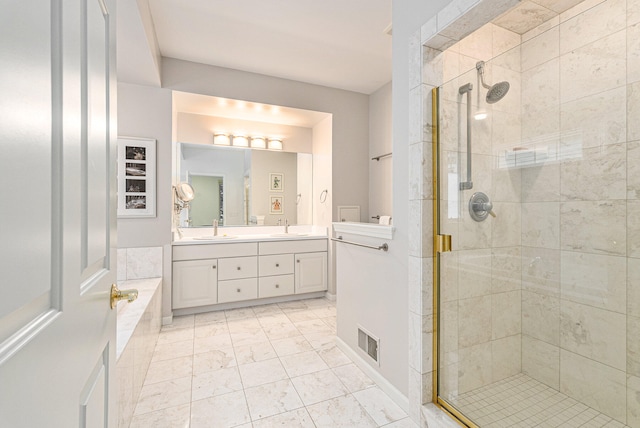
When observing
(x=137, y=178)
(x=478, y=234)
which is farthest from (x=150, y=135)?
(x=478, y=234)

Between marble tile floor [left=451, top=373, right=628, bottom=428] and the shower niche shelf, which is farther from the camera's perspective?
the shower niche shelf

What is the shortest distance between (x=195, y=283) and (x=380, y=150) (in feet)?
9.00

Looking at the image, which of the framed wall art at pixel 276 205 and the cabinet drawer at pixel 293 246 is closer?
the cabinet drawer at pixel 293 246

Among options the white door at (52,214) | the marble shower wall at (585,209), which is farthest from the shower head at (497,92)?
the white door at (52,214)

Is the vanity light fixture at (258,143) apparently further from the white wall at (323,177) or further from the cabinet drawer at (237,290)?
the cabinet drawer at (237,290)

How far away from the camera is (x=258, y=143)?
4.09 meters

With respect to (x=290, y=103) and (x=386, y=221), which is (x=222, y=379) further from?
(x=290, y=103)

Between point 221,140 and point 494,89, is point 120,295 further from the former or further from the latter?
point 221,140

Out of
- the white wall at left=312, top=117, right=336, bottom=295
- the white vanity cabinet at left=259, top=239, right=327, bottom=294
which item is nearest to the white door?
the white vanity cabinet at left=259, top=239, right=327, bottom=294

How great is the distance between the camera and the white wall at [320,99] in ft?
→ 10.3

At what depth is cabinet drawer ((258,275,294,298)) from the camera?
11.6 feet

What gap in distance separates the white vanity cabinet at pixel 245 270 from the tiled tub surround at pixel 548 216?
225 centimetres

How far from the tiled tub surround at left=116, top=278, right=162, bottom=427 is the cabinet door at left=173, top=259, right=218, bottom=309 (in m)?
0.39

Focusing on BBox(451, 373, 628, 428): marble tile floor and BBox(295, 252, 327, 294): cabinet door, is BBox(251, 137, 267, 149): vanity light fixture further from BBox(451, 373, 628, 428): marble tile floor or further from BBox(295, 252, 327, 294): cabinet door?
BBox(451, 373, 628, 428): marble tile floor
